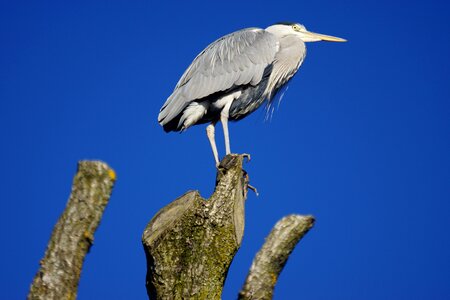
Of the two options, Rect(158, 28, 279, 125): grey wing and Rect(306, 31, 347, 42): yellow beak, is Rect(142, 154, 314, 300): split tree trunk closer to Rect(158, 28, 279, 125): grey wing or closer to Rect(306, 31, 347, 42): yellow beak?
Rect(158, 28, 279, 125): grey wing

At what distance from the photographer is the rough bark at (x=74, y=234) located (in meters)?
3.38

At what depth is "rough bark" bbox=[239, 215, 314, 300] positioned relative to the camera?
168 inches

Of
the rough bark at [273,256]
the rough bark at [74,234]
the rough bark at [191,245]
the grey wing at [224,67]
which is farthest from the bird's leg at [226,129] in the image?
the rough bark at [74,234]

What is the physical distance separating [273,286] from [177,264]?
0.84 meters

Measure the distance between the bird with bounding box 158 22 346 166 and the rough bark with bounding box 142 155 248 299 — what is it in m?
3.73

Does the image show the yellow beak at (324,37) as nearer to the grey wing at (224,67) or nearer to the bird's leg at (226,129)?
the grey wing at (224,67)

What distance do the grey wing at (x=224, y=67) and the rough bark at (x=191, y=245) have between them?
4.24 metres

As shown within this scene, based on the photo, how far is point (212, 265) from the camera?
483 cm

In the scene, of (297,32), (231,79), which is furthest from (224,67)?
(297,32)

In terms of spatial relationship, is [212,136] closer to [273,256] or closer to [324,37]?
[324,37]

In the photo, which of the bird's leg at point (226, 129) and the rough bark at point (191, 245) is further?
the bird's leg at point (226, 129)

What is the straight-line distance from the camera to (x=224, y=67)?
31.3 ft

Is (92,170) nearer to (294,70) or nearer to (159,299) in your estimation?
(159,299)

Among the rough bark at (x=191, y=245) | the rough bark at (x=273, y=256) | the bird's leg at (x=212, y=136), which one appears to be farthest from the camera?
the bird's leg at (x=212, y=136)
